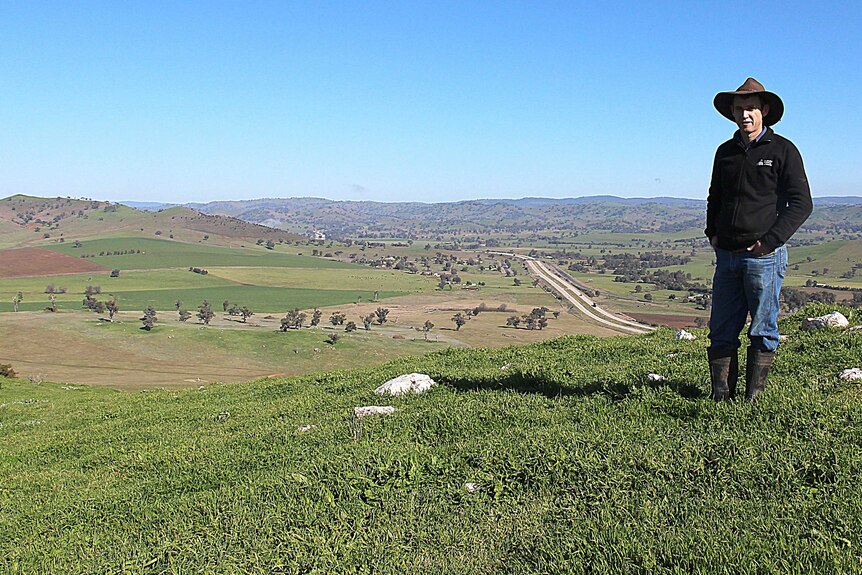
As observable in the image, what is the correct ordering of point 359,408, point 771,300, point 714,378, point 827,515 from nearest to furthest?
point 827,515 < point 771,300 < point 714,378 < point 359,408

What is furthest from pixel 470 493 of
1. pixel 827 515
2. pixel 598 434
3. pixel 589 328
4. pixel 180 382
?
pixel 589 328

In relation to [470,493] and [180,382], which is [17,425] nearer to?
[470,493]

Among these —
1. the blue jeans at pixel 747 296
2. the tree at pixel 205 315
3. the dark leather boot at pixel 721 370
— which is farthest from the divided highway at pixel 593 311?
the tree at pixel 205 315

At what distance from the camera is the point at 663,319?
409 ft

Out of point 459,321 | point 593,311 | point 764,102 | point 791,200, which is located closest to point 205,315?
point 459,321

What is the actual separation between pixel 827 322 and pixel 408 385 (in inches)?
391

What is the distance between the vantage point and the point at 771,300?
8430 mm

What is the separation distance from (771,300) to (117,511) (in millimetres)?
9184

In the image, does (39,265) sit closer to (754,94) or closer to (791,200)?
(754,94)

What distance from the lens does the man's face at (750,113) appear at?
26.8 ft

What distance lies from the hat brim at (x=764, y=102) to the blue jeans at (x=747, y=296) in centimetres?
179

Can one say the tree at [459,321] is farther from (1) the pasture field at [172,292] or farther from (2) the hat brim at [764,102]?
(2) the hat brim at [764,102]

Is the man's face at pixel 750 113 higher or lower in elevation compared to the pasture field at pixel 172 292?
higher

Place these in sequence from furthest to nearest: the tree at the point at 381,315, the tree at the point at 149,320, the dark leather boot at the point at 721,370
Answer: the tree at the point at 381,315 → the tree at the point at 149,320 → the dark leather boot at the point at 721,370
